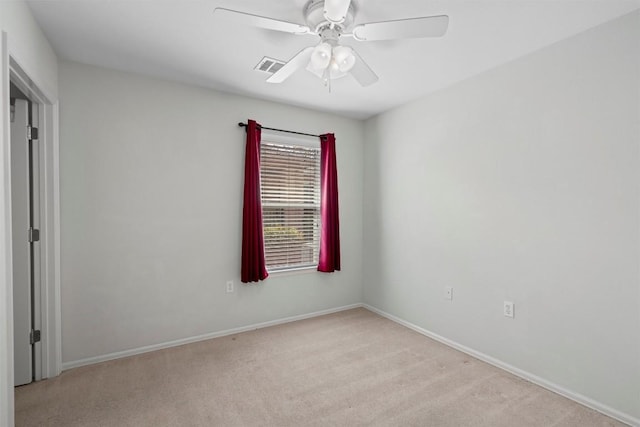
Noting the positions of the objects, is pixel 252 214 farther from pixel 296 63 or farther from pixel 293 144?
pixel 296 63

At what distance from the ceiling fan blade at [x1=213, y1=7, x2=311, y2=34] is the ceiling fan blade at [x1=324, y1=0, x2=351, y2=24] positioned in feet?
0.71

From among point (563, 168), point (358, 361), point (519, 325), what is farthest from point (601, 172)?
point (358, 361)

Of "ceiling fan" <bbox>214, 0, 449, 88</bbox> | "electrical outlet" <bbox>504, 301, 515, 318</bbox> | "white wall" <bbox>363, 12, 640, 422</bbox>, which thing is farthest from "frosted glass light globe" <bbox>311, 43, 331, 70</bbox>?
"electrical outlet" <bbox>504, 301, 515, 318</bbox>

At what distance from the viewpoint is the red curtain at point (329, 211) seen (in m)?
3.73

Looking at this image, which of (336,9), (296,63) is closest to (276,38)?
(296,63)

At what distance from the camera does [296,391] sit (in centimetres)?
221

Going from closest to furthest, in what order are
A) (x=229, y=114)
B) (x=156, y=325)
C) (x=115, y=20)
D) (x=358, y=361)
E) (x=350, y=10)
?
(x=350, y=10), (x=115, y=20), (x=358, y=361), (x=156, y=325), (x=229, y=114)

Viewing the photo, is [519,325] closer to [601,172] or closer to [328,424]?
[601,172]

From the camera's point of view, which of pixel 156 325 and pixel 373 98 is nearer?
pixel 156 325

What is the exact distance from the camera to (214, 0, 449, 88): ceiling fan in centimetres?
153

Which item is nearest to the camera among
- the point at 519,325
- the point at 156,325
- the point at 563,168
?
the point at 563,168

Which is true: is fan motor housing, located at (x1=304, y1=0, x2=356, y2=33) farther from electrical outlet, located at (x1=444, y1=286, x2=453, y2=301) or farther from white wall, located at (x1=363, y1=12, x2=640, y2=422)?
electrical outlet, located at (x1=444, y1=286, x2=453, y2=301)

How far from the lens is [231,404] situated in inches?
81.1

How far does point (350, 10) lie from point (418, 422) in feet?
8.16
